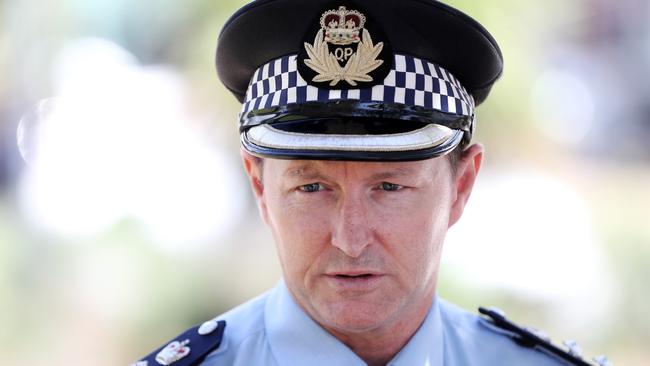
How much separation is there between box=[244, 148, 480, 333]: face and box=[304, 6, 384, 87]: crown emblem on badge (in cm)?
19

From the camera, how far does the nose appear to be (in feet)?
5.70

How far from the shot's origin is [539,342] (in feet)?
7.34

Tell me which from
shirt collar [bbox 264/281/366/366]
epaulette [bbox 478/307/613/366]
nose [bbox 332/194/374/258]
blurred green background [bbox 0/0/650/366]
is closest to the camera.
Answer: nose [bbox 332/194/374/258]

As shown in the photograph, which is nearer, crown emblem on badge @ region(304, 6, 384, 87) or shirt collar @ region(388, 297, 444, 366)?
crown emblem on badge @ region(304, 6, 384, 87)

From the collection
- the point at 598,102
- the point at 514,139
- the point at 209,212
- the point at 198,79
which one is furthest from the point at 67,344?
the point at 598,102

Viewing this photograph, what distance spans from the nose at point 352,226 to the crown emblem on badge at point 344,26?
34 centimetres

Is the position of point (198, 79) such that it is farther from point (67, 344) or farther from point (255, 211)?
point (67, 344)

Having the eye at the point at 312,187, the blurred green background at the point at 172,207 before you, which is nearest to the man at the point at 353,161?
the eye at the point at 312,187

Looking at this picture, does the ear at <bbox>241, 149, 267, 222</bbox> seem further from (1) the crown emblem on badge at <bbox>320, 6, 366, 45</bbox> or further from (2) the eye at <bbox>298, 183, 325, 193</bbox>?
(1) the crown emblem on badge at <bbox>320, 6, 366, 45</bbox>

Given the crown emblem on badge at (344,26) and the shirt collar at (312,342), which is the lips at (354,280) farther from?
the crown emblem on badge at (344,26)

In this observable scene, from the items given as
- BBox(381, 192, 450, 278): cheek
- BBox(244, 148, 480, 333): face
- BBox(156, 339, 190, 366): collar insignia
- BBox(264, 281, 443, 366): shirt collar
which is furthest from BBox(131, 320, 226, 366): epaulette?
BBox(381, 192, 450, 278): cheek

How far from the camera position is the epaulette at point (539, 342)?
220 centimetres

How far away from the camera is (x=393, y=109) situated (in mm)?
1776

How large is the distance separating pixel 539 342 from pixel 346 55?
38.5 inches
